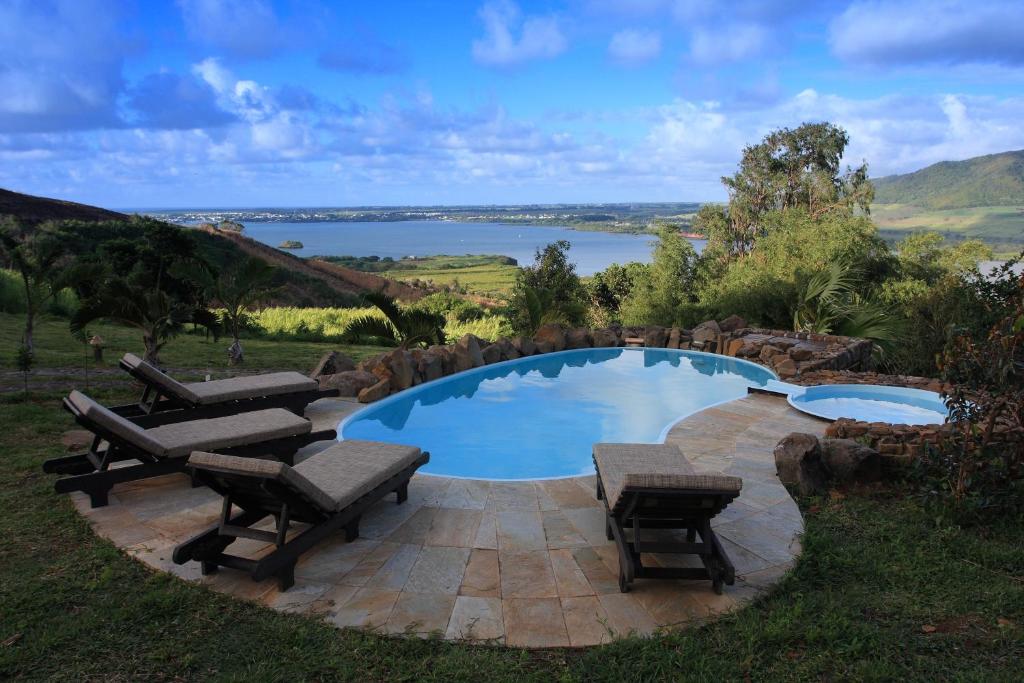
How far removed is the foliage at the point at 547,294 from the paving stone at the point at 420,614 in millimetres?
9918

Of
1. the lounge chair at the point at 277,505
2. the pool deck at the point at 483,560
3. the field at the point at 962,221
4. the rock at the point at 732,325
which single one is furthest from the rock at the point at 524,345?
the field at the point at 962,221

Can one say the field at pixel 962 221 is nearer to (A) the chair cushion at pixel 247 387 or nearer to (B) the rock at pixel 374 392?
(B) the rock at pixel 374 392

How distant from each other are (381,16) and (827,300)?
13431mm

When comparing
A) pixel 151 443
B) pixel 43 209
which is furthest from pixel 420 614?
pixel 43 209

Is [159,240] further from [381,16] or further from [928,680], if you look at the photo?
[928,680]

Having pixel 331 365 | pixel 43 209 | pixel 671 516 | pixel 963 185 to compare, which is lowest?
pixel 331 365

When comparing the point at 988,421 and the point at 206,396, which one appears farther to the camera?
the point at 206,396

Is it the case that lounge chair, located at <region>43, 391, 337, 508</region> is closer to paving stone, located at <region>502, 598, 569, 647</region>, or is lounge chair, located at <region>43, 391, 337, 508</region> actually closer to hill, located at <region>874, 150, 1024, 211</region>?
paving stone, located at <region>502, 598, 569, 647</region>

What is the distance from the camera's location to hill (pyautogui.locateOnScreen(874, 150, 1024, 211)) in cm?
5920

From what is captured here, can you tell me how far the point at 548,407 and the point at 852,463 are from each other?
14.2 ft

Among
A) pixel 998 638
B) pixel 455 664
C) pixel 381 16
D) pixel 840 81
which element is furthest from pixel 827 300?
pixel 840 81

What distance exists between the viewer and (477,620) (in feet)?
10.4

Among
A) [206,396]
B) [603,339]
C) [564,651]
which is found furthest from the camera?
[603,339]

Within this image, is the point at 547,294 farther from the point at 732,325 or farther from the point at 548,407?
the point at 548,407
